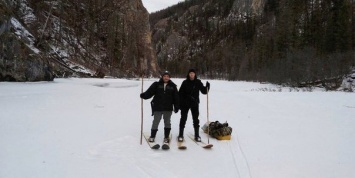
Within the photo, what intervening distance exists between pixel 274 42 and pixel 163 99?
68.7 m

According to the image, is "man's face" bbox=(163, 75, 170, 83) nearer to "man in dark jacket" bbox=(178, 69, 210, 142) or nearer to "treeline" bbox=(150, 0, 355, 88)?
"man in dark jacket" bbox=(178, 69, 210, 142)

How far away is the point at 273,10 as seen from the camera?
133 meters

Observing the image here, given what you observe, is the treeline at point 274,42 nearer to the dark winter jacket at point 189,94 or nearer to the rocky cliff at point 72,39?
the rocky cliff at point 72,39

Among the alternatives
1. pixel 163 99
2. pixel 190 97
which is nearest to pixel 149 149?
pixel 163 99

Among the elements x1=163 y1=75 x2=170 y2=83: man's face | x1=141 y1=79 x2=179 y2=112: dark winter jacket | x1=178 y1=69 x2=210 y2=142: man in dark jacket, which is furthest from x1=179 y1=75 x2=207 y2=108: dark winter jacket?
x1=163 y1=75 x2=170 y2=83: man's face

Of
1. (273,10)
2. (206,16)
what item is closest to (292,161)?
(273,10)

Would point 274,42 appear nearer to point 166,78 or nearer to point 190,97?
point 190,97

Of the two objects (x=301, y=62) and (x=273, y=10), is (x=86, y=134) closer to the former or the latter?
(x=301, y=62)

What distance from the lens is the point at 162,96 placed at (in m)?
7.82

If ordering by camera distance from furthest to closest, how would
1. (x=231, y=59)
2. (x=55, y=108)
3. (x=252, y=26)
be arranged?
(x=252, y=26) < (x=231, y=59) < (x=55, y=108)

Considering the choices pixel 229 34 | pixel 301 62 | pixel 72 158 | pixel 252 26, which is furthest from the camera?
pixel 229 34

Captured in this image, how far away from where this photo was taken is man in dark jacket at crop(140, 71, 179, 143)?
7.82m

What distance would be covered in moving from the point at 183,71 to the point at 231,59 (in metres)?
27.2

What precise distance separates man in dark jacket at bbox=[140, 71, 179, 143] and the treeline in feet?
107
